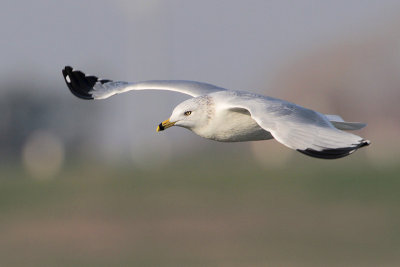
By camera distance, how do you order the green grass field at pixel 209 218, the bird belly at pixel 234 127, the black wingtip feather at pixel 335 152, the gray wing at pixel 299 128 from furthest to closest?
the green grass field at pixel 209 218 < the bird belly at pixel 234 127 < the gray wing at pixel 299 128 < the black wingtip feather at pixel 335 152

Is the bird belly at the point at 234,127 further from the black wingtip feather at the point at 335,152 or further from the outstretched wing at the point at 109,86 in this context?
the black wingtip feather at the point at 335,152

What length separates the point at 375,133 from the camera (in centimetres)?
6259

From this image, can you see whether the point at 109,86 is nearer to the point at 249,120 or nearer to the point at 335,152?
the point at 249,120

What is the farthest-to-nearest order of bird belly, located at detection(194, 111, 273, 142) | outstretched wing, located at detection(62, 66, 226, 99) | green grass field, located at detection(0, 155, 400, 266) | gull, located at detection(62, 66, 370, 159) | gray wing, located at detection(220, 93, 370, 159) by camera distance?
green grass field, located at detection(0, 155, 400, 266), outstretched wing, located at detection(62, 66, 226, 99), bird belly, located at detection(194, 111, 273, 142), gull, located at detection(62, 66, 370, 159), gray wing, located at detection(220, 93, 370, 159)

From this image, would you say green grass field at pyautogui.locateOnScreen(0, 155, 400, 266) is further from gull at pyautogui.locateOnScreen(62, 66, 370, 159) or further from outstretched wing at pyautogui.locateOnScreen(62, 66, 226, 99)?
gull at pyautogui.locateOnScreen(62, 66, 370, 159)

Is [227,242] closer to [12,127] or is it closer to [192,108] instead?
[192,108]

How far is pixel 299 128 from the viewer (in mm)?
8734

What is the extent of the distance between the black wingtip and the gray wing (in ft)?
8.15

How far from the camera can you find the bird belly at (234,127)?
9.59 m

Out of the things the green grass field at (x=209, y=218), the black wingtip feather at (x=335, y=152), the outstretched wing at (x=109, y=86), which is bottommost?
the black wingtip feather at (x=335, y=152)

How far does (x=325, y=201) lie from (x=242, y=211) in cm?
256

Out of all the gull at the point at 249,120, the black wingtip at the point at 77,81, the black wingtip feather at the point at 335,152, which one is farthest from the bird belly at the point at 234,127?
the black wingtip at the point at 77,81

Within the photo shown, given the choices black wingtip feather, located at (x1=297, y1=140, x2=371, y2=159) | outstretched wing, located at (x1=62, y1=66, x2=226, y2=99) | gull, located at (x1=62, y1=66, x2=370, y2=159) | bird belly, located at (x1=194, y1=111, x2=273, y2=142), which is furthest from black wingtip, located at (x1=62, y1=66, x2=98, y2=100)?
black wingtip feather, located at (x1=297, y1=140, x2=371, y2=159)

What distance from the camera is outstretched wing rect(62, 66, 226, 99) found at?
11.1 metres
